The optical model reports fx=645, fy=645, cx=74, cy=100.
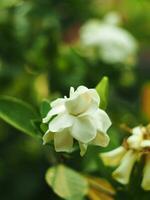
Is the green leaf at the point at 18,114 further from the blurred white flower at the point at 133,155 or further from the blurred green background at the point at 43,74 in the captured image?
the blurred green background at the point at 43,74

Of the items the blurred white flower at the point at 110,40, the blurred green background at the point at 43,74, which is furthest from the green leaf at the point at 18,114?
the blurred white flower at the point at 110,40

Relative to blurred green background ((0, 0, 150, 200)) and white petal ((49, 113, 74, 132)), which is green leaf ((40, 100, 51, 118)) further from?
blurred green background ((0, 0, 150, 200))

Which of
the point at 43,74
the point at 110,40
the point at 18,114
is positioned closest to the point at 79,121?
the point at 18,114

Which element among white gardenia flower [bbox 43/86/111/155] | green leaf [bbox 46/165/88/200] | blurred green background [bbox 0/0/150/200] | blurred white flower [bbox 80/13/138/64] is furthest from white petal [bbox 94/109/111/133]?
blurred white flower [bbox 80/13/138/64]

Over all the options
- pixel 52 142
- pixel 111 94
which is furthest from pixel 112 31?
pixel 52 142

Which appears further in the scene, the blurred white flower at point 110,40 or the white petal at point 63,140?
the blurred white flower at point 110,40

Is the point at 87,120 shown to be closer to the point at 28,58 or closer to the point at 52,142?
the point at 52,142
